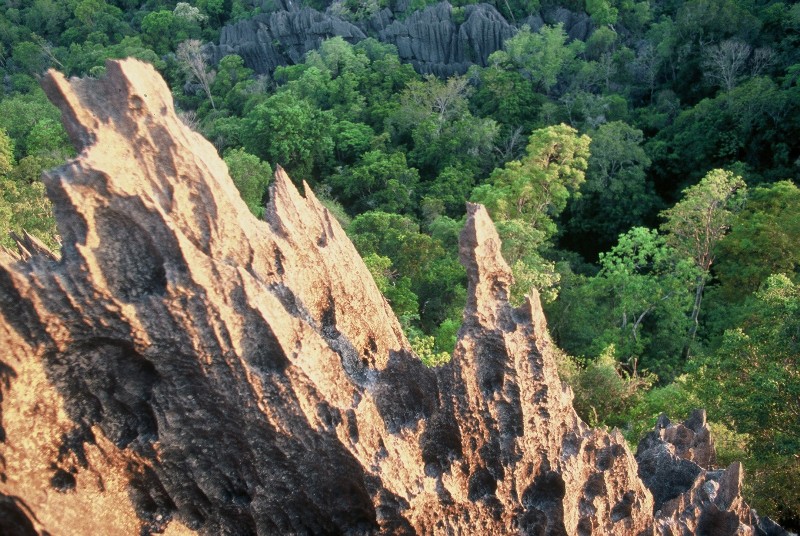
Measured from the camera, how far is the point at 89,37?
60.4 meters

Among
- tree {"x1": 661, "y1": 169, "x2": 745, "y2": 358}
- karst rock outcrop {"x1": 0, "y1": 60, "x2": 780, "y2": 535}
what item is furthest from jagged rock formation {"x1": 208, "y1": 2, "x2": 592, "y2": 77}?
karst rock outcrop {"x1": 0, "y1": 60, "x2": 780, "y2": 535}

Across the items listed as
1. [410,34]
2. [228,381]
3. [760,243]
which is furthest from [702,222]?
[410,34]

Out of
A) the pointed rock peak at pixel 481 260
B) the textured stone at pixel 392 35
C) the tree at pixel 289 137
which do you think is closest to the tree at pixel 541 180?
the tree at pixel 289 137

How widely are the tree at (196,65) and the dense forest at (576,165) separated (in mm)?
334

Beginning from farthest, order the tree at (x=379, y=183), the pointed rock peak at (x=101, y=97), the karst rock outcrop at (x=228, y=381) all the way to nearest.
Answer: the tree at (x=379, y=183) < the pointed rock peak at (x=101, y=97) < the karst rock outcrop at (x=228, y=381)

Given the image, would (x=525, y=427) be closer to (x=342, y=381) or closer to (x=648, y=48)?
(x=342, y=381)

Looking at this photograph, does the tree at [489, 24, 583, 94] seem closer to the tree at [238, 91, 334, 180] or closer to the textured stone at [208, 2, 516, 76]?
the textured stone at [208, 2, 516, 76]

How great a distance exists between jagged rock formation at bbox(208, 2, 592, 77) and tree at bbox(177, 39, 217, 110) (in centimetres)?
403

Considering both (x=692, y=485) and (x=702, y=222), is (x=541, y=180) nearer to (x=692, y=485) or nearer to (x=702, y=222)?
(x=702, y=222)

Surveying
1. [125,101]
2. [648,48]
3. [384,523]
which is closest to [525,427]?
[384,523]

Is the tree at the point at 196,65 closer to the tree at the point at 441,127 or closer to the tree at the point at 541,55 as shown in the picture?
the tree at the point at 441,127

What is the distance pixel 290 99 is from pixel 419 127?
8366mm

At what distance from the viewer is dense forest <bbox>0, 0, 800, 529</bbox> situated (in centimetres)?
2041

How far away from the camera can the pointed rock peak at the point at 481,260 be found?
8805 mm
